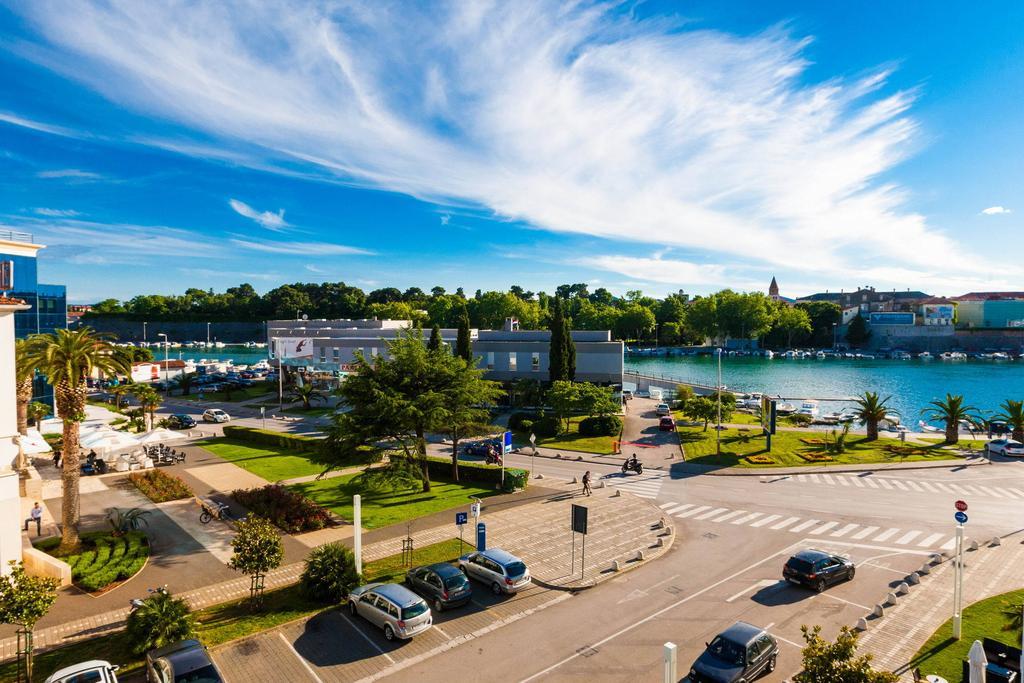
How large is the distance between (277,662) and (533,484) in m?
20.5

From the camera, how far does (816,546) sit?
2450 cm

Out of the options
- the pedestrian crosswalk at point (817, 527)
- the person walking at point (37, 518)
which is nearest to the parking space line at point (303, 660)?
the person walking at point (37, 518)

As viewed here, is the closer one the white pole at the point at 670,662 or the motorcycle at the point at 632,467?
the white pole at the point at 670,662

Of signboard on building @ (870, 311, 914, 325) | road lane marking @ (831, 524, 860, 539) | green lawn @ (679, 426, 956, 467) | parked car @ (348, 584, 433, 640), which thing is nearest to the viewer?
parked car @ (348, 584, 433, 640)

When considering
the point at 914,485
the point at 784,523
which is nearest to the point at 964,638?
the point at 784,523

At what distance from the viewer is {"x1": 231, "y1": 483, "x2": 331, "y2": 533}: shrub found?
26953 millimetres

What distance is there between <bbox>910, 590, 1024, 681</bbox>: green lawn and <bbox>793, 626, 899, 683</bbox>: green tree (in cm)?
665

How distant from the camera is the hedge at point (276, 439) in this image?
44.5 metres

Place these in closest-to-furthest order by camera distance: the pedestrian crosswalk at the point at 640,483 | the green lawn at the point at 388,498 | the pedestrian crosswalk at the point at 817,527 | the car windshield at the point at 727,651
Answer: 1. the car windshield at the point at 727,651
2. the pedestrian crosswalk at the point at 817,527
3. the green lawn at the point at 388,498
4. the pedestrian crosswalk at the point at 640,483

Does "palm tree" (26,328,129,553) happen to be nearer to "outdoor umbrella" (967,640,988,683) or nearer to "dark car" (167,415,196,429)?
"outdoor umbrella" (967,640,988,683)

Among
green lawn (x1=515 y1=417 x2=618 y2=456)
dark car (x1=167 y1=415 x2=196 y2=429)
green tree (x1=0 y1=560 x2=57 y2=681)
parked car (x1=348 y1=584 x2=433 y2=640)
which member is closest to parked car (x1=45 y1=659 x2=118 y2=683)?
green tree (x1=0 y1=560 x2=57 y2=681)

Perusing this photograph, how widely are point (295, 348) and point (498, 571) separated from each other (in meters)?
59.6

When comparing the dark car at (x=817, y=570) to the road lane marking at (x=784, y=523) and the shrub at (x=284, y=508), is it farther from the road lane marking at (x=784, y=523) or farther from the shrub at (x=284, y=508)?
the shrub at (x=284, y=508)

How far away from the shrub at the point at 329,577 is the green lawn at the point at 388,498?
7095mm
